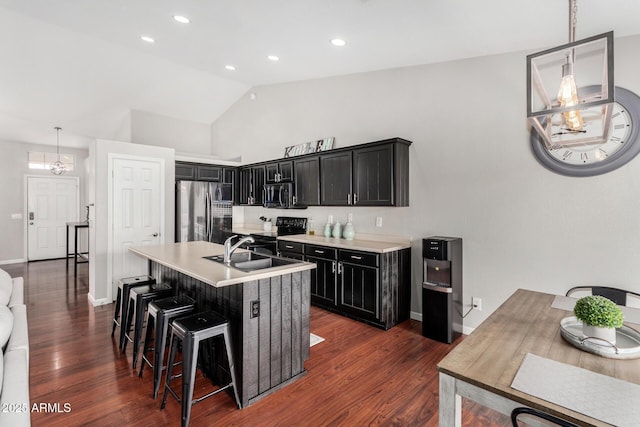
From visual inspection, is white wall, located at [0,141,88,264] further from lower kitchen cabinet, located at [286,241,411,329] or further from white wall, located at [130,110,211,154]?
lower kitchen cabinet, located at [286,241,411,329]

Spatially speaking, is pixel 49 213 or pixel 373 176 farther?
pixel 49 213

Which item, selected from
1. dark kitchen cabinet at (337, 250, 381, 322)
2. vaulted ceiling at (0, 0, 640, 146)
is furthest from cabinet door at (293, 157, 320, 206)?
vaulted ceiling at (0, 0, 640, 146)

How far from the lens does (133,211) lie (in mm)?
4527

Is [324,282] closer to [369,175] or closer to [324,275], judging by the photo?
[324,275]

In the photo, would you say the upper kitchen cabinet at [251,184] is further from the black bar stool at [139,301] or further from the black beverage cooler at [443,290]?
the black beverage cooler at [443,290]

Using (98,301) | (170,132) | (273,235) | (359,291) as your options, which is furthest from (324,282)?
(170,132)

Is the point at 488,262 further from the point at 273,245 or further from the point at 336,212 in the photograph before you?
→ the point at 273,245

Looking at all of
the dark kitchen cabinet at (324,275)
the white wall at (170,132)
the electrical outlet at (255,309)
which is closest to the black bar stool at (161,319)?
the electrical outlet at (255,309)

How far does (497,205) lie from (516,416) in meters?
2.43

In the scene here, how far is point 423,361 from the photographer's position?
2.70 metres

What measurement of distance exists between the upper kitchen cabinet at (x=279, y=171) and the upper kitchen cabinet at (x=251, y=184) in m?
0.18

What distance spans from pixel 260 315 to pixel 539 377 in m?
1.65

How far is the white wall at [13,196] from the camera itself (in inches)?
267

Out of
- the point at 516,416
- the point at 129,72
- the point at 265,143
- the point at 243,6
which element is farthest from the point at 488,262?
the point at 129,72
